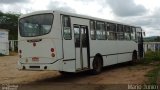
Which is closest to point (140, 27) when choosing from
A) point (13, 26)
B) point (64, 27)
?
point (64, 27)

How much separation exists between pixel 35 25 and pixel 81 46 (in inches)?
95.1

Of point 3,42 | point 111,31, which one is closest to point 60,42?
point 111,31

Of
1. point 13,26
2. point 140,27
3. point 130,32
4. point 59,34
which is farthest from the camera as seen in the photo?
point 13,26

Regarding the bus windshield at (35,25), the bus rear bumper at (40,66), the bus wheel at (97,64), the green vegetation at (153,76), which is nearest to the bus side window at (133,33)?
the bus wheel at (97,64)

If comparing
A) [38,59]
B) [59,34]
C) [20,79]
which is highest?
[59,34]

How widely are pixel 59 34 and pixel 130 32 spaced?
9.68 m

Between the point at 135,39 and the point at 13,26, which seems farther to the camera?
the point at 13,26

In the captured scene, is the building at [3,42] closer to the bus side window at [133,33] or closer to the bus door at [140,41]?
the bus door at [140,41]

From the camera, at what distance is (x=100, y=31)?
719 inches

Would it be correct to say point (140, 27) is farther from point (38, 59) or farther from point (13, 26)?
point (13, 26)

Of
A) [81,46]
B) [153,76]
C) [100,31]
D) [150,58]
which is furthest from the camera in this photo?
[150,58]

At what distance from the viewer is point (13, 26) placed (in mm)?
57219

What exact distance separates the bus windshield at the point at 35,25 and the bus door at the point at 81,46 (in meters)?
1.53

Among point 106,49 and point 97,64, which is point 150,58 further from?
point 97,64
